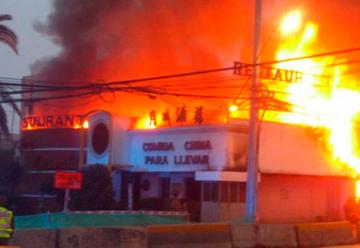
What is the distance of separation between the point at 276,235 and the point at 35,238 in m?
7.53

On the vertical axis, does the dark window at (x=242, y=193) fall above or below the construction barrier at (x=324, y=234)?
above

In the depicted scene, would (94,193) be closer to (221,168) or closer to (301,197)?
(221,168)

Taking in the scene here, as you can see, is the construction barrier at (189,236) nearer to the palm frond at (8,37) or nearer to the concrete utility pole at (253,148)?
the concrete utility pole at (253,148)

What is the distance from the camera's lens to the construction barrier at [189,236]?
744 inches

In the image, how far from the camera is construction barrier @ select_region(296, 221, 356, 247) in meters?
22.2

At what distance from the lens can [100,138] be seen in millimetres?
37688

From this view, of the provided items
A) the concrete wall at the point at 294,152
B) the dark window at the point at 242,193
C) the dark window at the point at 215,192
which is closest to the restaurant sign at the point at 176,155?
the dark window at the point at 215,192

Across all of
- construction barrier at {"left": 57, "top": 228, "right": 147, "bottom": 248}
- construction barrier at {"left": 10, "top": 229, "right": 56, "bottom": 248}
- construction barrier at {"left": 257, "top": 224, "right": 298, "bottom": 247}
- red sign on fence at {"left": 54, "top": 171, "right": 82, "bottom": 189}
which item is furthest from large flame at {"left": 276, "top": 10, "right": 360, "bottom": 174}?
construction barrier at {"left": 10, "top": 229, "right": 56, "bottom": 248}

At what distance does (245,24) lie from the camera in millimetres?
41281

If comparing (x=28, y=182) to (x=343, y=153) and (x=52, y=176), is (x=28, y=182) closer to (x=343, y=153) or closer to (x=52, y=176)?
(x=52, y=176)

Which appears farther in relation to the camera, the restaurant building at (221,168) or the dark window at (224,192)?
the restaurant building at (221,168)

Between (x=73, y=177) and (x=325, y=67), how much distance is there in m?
16.0

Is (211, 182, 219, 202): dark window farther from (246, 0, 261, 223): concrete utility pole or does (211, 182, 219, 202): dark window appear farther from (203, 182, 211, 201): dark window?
(246, 0, 261, 223): concrete utility pole

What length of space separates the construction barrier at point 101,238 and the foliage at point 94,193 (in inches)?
560
